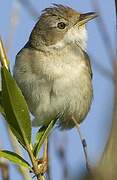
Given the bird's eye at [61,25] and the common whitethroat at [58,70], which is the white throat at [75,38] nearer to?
the common whitethroat at [58,70]

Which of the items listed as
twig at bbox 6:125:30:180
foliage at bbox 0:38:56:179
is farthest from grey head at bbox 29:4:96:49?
foliage at bbox 0:38:56:179

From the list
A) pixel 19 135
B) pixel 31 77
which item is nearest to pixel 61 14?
pixel 31 77

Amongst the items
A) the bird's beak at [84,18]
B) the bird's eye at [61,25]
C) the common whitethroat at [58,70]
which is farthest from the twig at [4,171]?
the bird's eye at [61,25]

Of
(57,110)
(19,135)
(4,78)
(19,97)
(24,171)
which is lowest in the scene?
(57,110)

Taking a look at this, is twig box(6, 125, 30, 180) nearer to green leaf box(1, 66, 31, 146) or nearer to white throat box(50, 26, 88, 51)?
green leaf box(1, 66, 31, 146)

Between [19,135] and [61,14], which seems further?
[61,14]

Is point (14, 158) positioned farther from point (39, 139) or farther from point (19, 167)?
point (39, 139)

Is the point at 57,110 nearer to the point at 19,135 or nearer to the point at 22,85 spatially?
A: the point at 22,85
